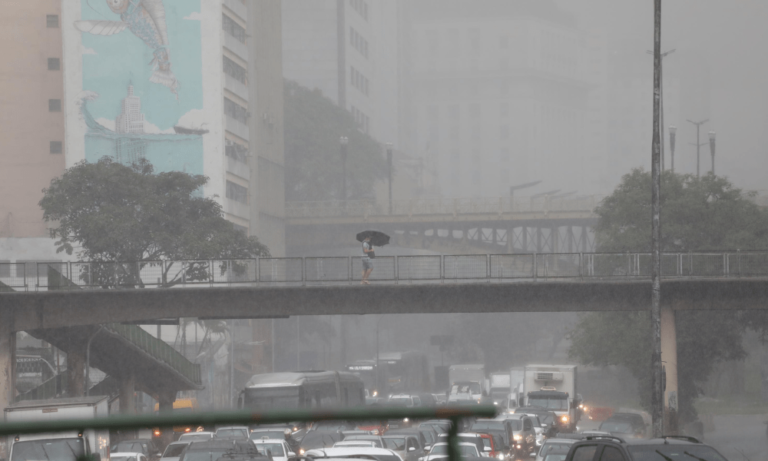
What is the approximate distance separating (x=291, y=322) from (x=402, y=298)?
68314 mm

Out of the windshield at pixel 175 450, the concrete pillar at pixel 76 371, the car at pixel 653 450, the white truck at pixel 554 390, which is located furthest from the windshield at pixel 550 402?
the car at pixel 653 450

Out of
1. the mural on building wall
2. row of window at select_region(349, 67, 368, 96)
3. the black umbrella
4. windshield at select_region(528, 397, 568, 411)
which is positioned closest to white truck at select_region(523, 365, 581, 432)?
Answer: windshield at select_region(528, 397, 568, 411)

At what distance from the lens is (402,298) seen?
43875 mm

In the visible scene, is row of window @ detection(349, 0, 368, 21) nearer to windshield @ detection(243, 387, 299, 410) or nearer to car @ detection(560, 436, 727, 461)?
windshield @ detection(243, 387, 299, 410)

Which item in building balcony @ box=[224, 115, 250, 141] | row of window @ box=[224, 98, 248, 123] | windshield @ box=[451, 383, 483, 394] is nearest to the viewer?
windshield @ box=[451, 383, 483, 394]

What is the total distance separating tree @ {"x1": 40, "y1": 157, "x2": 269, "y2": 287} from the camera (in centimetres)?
6738

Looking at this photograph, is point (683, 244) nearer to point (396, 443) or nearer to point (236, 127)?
point (396, 443)

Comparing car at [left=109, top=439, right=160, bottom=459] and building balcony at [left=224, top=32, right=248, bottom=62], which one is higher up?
building balcony at [left=224, top=32, right=248, bottom=62]

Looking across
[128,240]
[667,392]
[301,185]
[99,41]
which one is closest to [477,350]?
[301,185]

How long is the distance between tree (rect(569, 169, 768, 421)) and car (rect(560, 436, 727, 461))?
40.2 metres

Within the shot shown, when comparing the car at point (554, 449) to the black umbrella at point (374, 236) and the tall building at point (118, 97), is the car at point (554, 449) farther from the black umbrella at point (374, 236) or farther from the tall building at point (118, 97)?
the tall building at point (118, 97)

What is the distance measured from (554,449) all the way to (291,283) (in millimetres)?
25322

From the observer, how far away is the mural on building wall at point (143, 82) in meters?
97.7

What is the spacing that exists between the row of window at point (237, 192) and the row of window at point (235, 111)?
597 cm
